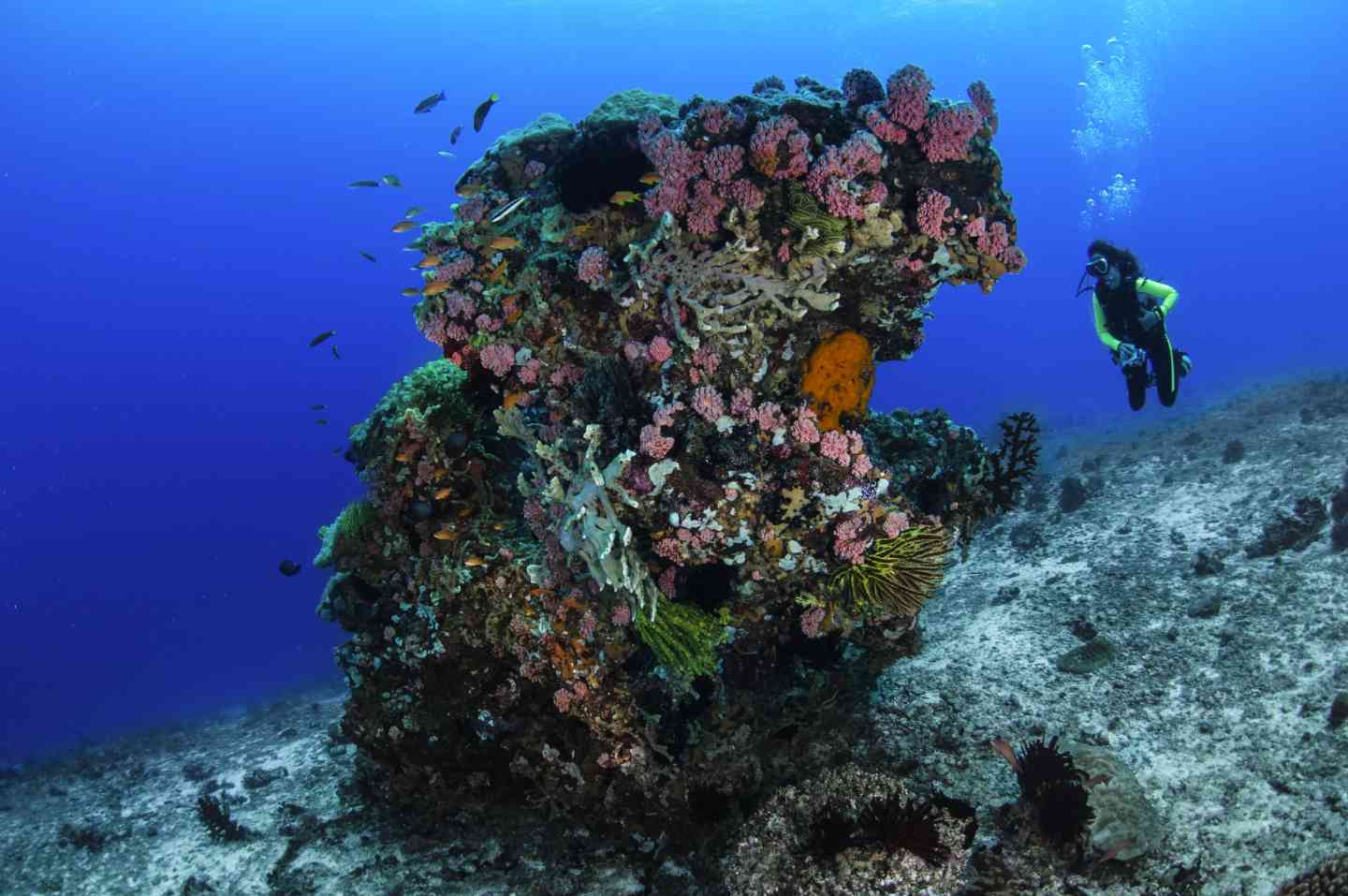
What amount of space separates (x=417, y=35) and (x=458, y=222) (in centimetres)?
8874

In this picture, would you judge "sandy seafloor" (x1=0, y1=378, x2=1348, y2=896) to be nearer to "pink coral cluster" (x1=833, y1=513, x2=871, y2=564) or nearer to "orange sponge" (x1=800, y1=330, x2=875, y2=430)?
"pink coral cluster" (x1=833, y1=513, x2=871, y2=564)

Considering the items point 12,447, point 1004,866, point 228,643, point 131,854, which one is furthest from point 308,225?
point 1004,866

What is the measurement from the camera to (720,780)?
6.44 m

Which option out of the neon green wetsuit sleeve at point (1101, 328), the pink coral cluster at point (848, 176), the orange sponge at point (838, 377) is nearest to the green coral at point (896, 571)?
the orange sponge at point (838, 377)

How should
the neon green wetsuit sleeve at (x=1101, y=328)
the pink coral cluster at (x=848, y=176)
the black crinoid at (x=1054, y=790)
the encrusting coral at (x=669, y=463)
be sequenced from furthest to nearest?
the neon green wetsuit sleeve at (x=1101, y=328) < the encrusting coral at (x=669, y=463) < the pink coral cluster at (x=848, y=176) < the black crinoid at (x=1054, y=790)

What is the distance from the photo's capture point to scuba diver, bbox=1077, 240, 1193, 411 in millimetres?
10531

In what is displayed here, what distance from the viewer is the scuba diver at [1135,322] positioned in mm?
10531

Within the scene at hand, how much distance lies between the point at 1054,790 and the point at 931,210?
16.2 feet

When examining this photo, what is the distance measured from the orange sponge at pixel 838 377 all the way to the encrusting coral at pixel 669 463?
0.03 metres

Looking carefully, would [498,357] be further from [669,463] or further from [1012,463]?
[1012,463]

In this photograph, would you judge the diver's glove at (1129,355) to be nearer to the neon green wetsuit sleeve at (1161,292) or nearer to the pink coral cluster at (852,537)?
the neon green wetsuit sleeve at (1161,292)

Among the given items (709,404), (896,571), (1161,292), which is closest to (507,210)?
(709,404)

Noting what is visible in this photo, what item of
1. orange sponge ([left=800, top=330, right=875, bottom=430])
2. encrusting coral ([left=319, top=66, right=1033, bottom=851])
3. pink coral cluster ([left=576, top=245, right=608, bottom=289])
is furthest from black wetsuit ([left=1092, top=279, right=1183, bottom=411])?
pink coral cluster ([left=576, top=245, right=608, bottom=289])

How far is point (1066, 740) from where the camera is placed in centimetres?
664
